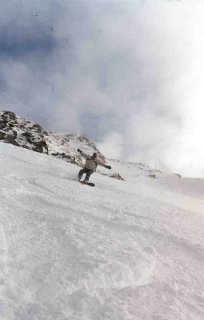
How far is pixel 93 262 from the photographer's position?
289 inches

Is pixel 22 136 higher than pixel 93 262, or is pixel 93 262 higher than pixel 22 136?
pixel 22 136

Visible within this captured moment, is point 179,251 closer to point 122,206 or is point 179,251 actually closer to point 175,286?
point 175,286

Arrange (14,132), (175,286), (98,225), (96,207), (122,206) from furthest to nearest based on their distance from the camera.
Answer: (14,132)
(122,206)
(96,207)
(98,225)
(175,286)

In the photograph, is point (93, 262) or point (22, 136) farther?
point (22, 136)

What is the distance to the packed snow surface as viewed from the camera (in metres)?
6.04

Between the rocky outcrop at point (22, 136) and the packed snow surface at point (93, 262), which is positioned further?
the rocky outcrop at point (22, 136)

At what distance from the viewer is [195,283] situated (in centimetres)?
744

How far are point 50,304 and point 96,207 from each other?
654 cm

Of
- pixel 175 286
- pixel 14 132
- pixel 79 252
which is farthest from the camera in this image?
pixel 14 132

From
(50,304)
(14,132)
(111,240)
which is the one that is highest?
(14,132)

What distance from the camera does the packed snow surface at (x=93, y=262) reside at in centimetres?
604

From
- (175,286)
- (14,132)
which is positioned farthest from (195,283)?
(14,132)

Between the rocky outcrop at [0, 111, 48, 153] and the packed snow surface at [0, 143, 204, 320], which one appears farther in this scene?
the rocky outcrop at [0, 111, 48, 153]

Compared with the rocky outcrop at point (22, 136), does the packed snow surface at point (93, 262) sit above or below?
below
